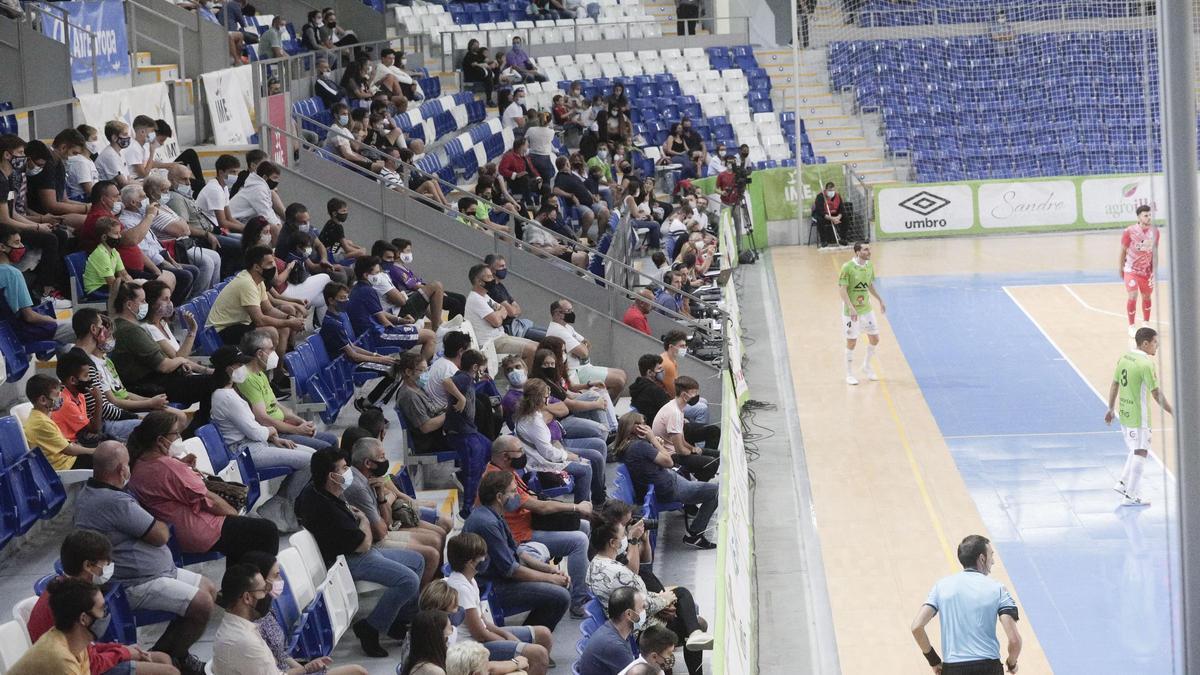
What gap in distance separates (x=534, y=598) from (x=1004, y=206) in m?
22.1

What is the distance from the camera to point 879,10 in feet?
107

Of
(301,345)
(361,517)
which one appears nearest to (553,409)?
(301,345)

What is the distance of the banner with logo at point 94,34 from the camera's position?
15.7m

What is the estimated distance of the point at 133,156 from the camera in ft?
43.6

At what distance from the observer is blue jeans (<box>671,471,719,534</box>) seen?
11.2 meters

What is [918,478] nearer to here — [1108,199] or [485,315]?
→ [485,315]

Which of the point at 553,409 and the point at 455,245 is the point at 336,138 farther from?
the point at 553,409

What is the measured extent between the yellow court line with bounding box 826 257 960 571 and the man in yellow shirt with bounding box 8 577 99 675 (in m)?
7.52

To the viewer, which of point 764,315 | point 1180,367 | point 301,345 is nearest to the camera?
point 1180,367

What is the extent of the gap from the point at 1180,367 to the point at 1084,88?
29.5 m

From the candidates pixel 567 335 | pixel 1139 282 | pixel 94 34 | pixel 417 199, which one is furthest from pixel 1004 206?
pixel 94 34

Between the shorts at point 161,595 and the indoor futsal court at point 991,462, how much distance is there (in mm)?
4493

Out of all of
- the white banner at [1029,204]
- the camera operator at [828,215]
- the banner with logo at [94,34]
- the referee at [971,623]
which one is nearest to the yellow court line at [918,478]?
the referee at [971,623]

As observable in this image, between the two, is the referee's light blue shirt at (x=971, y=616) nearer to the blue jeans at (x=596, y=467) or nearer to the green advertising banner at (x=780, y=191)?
the blue jeans at (x=596, y=467)
